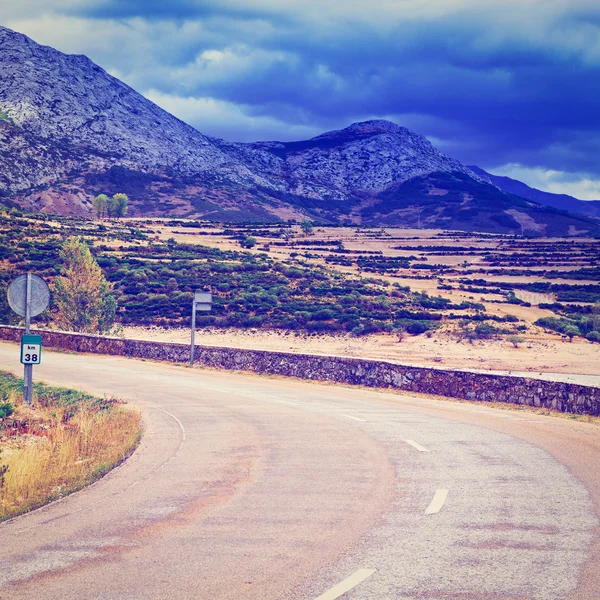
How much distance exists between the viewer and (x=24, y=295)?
47.8 feet

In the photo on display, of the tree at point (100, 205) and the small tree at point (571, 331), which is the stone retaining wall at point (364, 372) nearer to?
the small tree at point (571, 331)

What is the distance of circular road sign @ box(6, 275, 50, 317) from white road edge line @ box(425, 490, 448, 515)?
30.6 feet

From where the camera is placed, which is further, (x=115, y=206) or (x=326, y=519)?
(x=115, y=206)

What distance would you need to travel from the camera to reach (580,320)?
55719 mm

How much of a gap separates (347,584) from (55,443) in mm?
8027

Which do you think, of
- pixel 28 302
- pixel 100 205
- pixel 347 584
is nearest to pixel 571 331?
pixel 28 302

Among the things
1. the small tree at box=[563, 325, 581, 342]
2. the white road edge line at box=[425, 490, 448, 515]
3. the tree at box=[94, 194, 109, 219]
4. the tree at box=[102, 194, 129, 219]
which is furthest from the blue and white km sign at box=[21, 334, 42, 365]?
the tree at box=[102, 194, 129, 219]

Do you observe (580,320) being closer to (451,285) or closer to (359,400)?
(451,285)

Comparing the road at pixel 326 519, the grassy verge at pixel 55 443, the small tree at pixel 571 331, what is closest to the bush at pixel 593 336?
the small tree at pixel 571 331

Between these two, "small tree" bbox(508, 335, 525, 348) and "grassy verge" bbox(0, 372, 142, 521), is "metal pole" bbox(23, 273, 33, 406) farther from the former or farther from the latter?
"small tree" bbox(508, 335, 525, 348)

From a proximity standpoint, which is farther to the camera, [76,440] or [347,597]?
[76,440]

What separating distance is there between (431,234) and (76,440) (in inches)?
4814

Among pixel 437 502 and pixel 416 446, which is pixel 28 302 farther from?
pixel 437 502

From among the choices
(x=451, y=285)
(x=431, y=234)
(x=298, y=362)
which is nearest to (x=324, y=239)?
(x=431, y=234)
